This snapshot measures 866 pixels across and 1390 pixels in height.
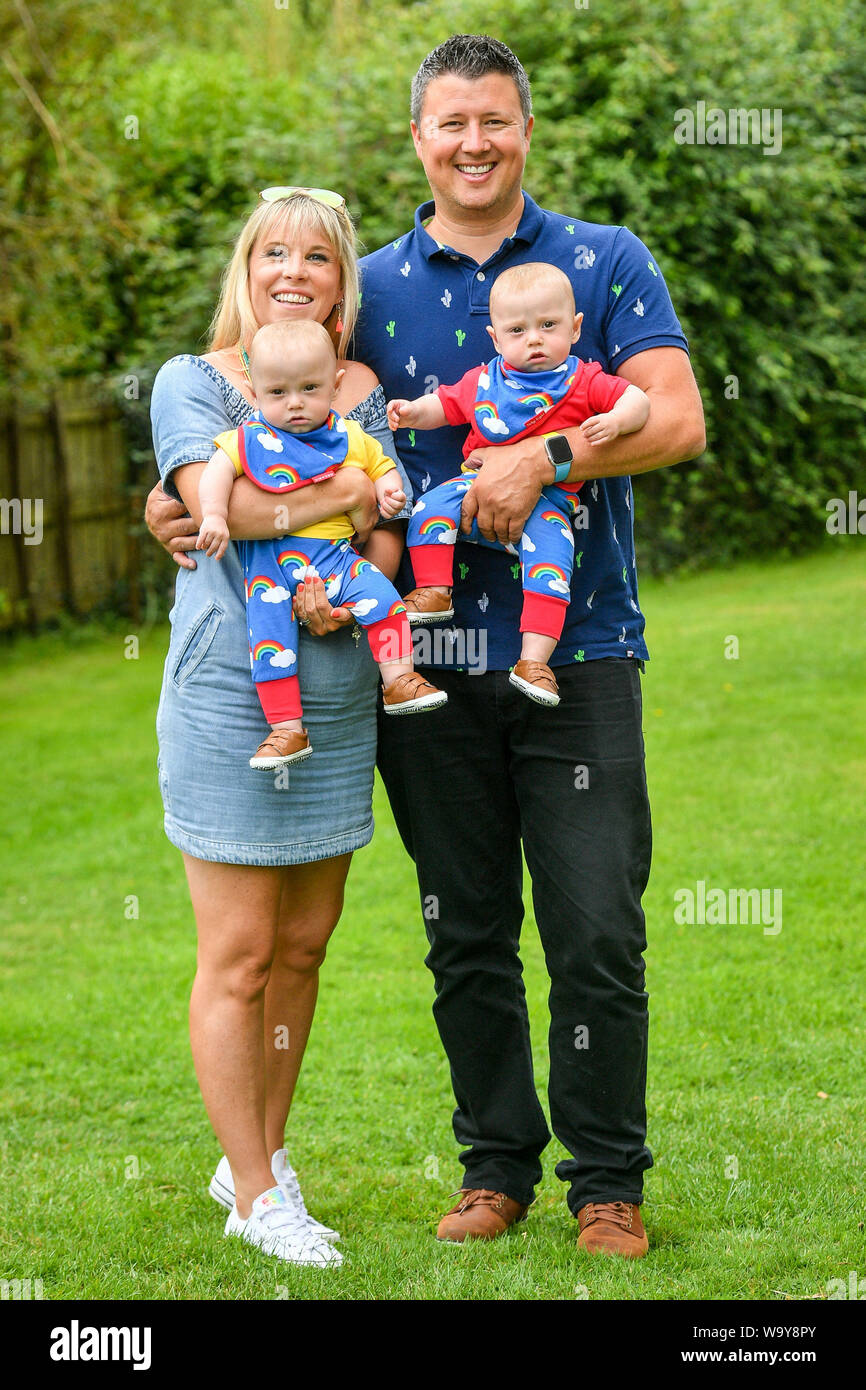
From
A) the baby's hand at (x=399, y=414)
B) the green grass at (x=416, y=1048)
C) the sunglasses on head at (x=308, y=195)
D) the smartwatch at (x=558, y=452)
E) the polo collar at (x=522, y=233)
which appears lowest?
the green grass at (x=416, y=1048)

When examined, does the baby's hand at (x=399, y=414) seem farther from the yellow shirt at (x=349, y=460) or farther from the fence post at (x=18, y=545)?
the fence post at (x=18, y=545)

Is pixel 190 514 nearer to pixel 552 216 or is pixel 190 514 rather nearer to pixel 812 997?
pixel 552 216

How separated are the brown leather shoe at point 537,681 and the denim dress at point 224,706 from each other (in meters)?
0.33

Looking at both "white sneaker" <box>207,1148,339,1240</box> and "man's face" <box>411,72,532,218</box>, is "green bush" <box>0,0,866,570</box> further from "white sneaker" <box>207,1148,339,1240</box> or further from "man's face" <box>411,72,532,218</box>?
"white sneaker" <box>207,1148,339,1240</box>

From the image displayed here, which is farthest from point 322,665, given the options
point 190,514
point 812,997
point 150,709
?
point 150,709

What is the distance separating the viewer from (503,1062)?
321 cm


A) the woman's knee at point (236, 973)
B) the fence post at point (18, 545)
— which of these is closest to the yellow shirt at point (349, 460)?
the woman's knee at point (236, 973)

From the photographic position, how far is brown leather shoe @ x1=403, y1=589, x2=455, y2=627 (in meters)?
2.85

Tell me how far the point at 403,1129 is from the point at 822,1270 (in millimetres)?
1286

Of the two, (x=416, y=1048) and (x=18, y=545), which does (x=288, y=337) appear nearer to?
(x=416, y=1048)

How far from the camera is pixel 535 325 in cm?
278

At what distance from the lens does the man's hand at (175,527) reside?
2849 millimetres

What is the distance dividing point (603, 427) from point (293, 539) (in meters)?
0.61

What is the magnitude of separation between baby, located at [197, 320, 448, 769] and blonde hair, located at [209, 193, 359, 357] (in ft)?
0.42
